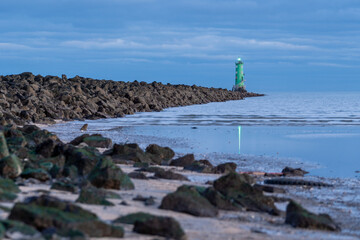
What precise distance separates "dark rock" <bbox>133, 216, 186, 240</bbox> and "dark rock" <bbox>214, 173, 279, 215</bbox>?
1.41 m

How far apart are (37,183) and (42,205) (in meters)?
1.49

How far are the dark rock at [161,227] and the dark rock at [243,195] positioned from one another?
141 cm

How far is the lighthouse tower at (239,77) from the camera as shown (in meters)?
79.6

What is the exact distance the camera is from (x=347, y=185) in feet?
24.2

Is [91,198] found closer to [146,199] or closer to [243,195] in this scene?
[146,199]

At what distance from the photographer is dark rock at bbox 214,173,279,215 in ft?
17.2

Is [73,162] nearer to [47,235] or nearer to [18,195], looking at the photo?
[18,195]

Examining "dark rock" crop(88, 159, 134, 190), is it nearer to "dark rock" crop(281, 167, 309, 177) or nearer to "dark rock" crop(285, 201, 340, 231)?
"dark rock" crop(285, 201, 340, 231)

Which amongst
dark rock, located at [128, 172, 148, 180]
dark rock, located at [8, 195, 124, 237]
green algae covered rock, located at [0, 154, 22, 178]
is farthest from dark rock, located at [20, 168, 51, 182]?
dark rock, located at [8, 195, 124, 237]

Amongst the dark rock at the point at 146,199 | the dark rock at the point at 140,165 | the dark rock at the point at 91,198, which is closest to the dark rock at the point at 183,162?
the dark rock at the point at 140,165

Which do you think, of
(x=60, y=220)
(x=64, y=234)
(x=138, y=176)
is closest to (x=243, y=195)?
(x=138, y=176)

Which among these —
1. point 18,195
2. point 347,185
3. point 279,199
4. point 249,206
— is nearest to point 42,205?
point 18,195

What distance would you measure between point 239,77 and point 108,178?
77.8 metres

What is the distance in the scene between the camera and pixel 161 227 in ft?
12.9
